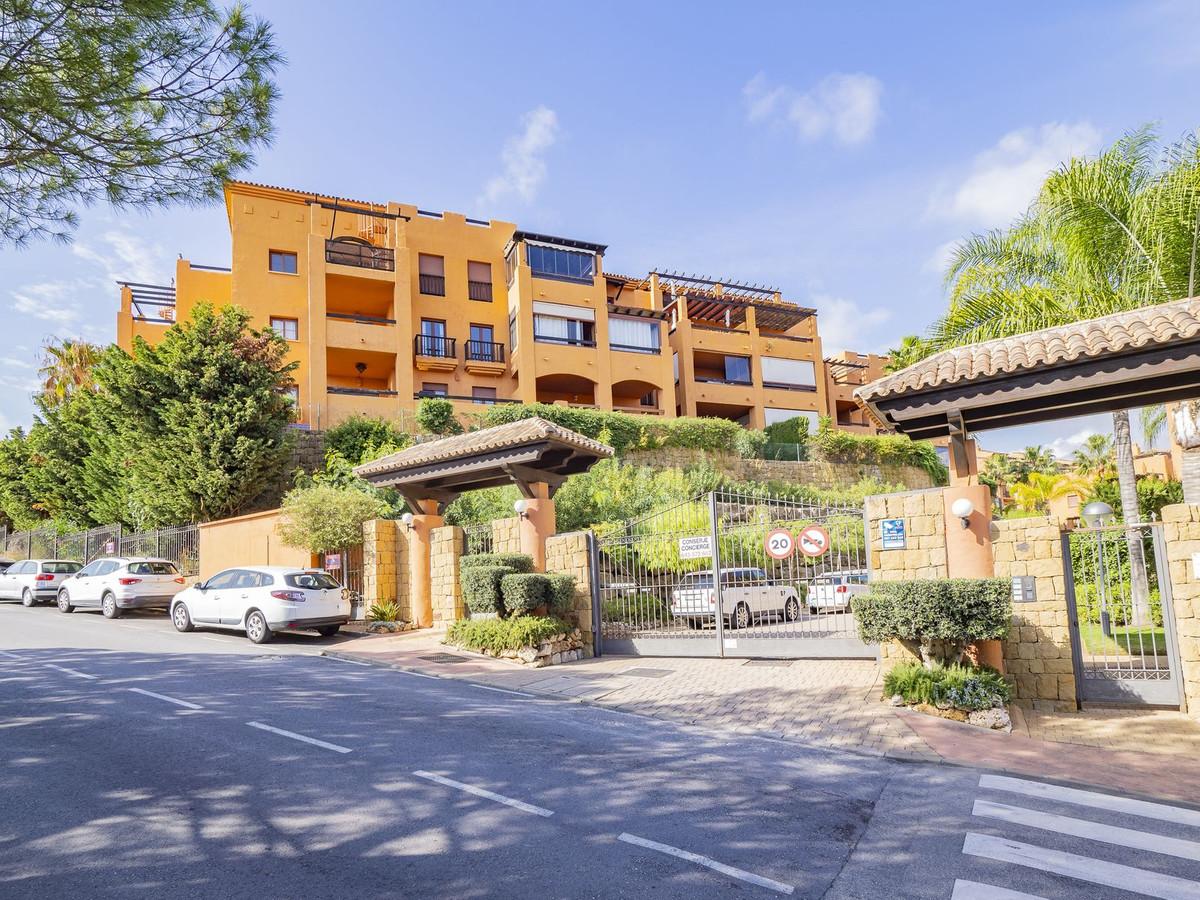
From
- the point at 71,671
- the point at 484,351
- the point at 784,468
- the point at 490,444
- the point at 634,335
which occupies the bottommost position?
the point at 71,671

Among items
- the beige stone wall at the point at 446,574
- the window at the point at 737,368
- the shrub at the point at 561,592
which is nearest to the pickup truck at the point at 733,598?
the shrub at the point at 561,592

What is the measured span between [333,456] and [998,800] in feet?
70.0

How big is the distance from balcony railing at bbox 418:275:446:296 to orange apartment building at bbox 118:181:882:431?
60 millimetres

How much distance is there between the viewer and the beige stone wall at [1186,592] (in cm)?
807

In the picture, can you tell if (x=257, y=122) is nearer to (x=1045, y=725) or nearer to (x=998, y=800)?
(x=998, y=800)

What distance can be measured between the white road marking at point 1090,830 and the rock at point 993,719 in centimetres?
241

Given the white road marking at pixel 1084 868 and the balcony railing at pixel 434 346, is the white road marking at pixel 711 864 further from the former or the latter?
the balcony railing at pixel 434 346

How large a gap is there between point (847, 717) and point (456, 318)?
28.3m

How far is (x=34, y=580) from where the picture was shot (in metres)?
22.3

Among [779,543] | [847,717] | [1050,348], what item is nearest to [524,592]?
[779,543]

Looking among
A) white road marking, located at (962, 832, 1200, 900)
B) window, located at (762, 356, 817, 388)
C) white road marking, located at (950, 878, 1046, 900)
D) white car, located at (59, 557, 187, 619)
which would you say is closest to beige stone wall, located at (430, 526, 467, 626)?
white car, located at (59, 557, 187, 619)

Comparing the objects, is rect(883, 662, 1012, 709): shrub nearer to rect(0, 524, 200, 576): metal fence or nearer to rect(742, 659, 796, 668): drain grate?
rect(742, 659, 796, 668): drain grate

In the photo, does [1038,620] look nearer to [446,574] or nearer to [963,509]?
[963,509]

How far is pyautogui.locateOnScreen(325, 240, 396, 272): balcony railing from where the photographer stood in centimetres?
3108
